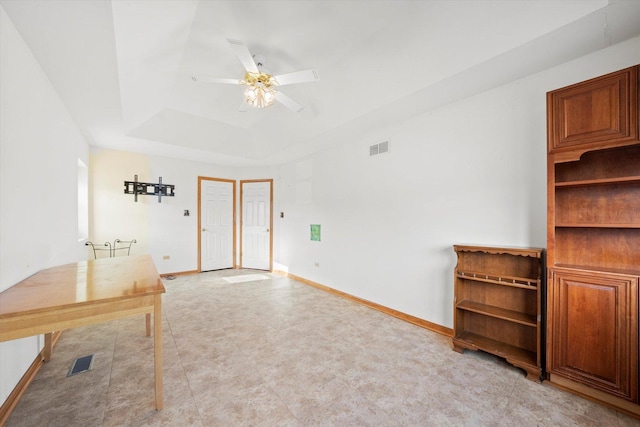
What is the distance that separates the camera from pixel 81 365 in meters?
2.15

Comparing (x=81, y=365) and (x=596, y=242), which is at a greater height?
(x=596, y=242)

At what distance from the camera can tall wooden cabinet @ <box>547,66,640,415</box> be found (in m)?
1.66

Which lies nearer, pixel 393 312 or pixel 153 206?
pixel 393 312

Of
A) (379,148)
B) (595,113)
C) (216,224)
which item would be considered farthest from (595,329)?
(216,224)

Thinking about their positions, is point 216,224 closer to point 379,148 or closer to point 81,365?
point 81,365

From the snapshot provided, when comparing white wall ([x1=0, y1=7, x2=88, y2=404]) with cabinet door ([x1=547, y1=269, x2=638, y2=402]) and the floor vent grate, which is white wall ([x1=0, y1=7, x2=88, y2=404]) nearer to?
the floor vent grate

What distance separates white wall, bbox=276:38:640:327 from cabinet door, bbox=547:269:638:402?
505mm

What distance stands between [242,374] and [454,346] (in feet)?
6.55

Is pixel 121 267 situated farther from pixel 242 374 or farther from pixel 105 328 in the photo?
pixel 242 374

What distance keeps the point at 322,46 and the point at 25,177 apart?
2728mm

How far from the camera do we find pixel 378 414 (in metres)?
1.64

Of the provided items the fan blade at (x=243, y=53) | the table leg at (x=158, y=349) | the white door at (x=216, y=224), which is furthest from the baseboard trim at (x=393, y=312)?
the fan blade at (x=243, y=53)

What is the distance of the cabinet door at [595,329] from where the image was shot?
5.40 feet

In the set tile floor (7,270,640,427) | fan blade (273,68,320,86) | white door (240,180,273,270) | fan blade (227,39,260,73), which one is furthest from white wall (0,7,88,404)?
white door (240,180,273,270)
